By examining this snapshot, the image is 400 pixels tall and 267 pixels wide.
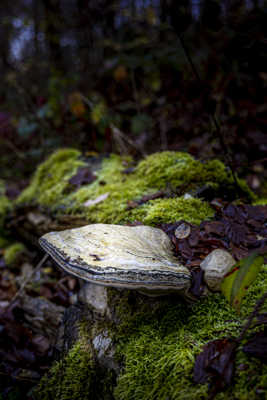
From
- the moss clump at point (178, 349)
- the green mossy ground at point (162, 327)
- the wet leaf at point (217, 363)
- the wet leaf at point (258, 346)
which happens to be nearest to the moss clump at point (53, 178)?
the green mossy ground at point (162, 327)

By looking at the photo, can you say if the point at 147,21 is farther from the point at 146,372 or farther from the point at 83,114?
the point at 146,372

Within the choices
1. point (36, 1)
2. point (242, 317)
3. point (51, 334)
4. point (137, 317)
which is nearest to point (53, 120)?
point (51, 334)

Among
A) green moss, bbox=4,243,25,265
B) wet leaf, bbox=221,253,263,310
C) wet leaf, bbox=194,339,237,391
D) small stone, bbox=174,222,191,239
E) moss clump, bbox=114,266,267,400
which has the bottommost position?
green moss, bbox=4,243,25,265

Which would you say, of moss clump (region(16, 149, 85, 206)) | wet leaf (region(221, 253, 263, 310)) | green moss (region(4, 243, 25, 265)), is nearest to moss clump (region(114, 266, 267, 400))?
wet leaf (region(221, 253, 263, 310))

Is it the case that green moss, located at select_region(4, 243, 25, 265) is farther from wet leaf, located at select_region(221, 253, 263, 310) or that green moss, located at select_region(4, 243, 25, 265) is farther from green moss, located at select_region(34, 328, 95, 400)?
wet leaf, located at select_region(221, 253, 263, 310)

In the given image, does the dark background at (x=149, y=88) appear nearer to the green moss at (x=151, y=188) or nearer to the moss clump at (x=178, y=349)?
the green moss at (x=151, y=188)

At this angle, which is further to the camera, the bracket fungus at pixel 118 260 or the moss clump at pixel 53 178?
the moss clump at pixel 53 178

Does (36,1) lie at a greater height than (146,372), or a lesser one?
greater
